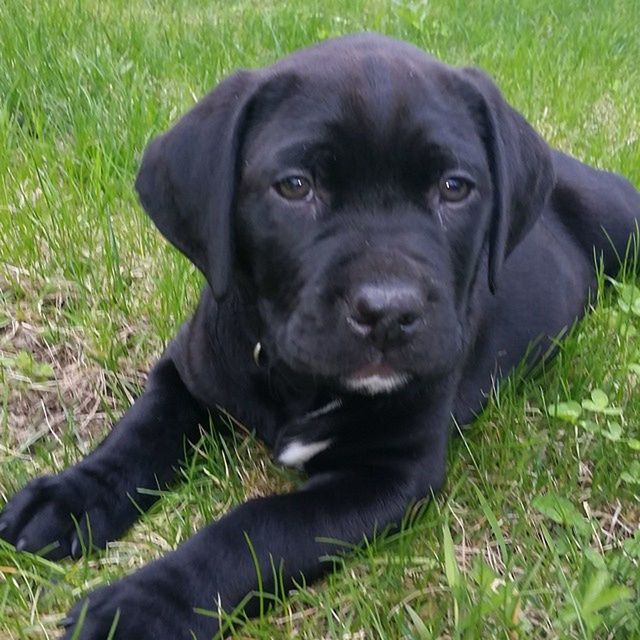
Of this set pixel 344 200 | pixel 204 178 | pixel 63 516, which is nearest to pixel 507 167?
pixel 344 200

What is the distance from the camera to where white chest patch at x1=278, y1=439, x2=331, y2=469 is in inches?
84.9

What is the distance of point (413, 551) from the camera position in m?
2.04

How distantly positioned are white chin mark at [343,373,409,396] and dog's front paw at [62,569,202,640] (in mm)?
531

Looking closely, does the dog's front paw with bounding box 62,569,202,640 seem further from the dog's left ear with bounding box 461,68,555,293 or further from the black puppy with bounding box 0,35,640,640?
the dog's left ear with bounding box 461,68,555,293

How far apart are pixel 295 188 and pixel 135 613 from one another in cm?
87

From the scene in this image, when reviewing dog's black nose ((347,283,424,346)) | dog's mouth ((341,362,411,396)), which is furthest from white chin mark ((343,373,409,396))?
dog's black nose ((347,283,424,346))

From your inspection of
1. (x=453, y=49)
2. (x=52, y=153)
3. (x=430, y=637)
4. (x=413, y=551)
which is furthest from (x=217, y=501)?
(x=453, y=49)

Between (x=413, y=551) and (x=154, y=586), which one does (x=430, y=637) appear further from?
(x=154, y=586)

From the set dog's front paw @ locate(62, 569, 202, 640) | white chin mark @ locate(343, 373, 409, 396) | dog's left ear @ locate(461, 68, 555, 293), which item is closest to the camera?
dog's front paw @ locate(62, 569, 202, 640)

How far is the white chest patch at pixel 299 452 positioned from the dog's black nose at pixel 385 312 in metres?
0.43

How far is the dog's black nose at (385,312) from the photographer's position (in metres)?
1.77

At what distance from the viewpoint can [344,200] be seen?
76.8 inches

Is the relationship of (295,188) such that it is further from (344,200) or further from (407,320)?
(407,320)

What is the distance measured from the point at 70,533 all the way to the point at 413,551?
2.41 ft
